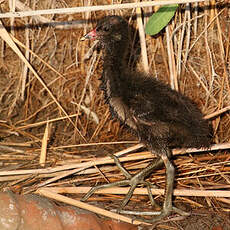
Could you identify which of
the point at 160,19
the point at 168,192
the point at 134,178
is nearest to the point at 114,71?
the point at 160,19

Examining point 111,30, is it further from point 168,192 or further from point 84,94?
point 168,192

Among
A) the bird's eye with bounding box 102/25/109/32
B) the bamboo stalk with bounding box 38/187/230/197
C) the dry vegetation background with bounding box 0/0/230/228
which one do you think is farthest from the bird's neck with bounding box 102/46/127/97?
the bamboo stalk with bounding box 38/187/230/197

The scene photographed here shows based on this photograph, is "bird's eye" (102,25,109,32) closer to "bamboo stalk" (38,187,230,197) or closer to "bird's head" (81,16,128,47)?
"bird's head" (81,16,128,47)

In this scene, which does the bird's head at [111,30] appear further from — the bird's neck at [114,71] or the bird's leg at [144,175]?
the bird's leg at [144,175]

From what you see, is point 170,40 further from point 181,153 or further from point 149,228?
point 149,228

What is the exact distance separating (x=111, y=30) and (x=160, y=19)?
1.26 ft

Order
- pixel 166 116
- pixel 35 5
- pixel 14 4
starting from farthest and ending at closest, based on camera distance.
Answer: pixel 35 5 → pixel 14 4 → pixel 166 116

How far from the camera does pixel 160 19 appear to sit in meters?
2.97

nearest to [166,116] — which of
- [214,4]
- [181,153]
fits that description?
[181,153]

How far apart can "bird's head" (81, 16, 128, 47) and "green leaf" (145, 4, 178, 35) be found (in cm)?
22

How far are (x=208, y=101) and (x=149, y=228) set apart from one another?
117 centimetres

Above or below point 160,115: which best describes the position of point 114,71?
above

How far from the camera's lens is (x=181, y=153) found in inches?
119

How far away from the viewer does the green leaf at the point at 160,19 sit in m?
2.95
